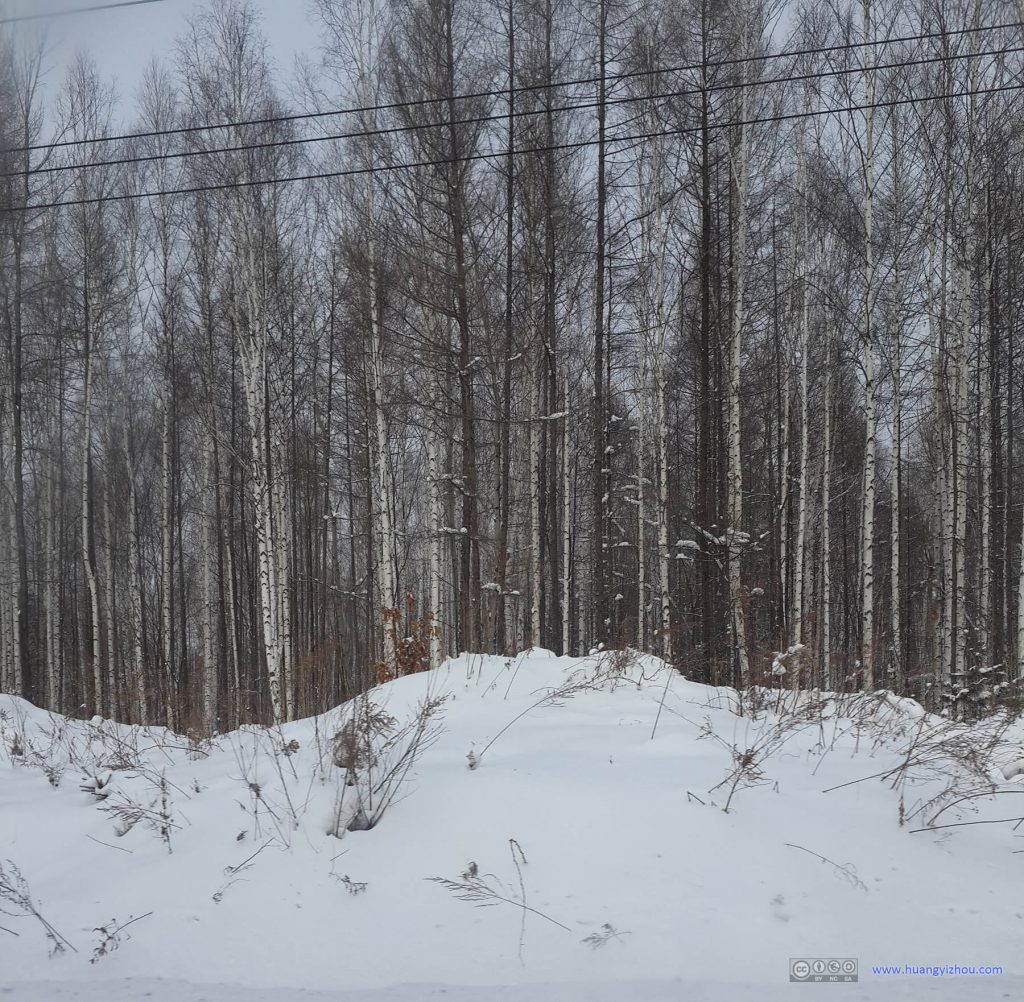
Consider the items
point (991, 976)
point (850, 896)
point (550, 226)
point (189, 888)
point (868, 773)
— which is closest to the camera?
point (991, 976)

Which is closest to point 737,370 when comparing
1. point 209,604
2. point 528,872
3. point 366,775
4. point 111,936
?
point 366,775

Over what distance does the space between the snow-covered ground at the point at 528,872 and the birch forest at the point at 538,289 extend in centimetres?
217

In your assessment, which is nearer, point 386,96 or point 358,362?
point 386,96

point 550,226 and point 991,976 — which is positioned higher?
point 550,226

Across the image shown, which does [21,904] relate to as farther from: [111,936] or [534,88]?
[534,88]

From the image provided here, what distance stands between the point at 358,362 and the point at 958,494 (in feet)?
35.0

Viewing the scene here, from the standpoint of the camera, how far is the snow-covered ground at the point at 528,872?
6.64 feet

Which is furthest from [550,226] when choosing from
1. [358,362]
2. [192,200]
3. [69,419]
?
[69,419]

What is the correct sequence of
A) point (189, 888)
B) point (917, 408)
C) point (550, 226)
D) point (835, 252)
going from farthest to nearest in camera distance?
1. point (917, 408)
2. point (835, 252)
3. point (550, 226)
4. point (189, 888)

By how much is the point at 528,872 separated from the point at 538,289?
10.1 m

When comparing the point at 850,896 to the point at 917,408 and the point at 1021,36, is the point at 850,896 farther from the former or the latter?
the point at 917,408

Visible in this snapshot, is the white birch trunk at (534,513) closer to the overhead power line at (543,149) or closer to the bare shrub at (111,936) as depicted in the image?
the overhead power line at (543,149)

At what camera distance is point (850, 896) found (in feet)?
7.34

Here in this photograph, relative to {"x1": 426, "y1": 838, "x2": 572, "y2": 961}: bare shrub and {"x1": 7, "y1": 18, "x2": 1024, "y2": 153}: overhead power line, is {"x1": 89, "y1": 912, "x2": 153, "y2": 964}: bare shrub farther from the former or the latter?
{"x1": 7, "y1": 18, "x2": 1024, "y2": 153}: overhead power line
